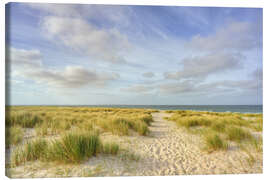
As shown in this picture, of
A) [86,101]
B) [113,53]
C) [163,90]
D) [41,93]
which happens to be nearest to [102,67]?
[113,53]

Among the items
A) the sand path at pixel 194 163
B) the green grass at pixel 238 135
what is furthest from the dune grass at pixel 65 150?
the green grass at pixel 238 135

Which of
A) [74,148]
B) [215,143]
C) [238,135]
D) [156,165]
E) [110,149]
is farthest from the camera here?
[238,135]

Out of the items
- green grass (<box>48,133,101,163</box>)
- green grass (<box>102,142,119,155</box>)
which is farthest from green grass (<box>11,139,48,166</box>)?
green grass (<box>102,142,119,155</box>)

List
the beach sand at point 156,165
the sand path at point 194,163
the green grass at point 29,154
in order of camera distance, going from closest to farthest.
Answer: the beach sand at point 156,165, the green grass at point 29,154, the sand path at point 194,163

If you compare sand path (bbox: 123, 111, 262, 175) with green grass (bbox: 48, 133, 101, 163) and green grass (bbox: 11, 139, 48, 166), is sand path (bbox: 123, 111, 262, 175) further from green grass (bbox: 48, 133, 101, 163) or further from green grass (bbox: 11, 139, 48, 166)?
green grass (bbox: 11, 139, 48, 166)

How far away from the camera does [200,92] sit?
171 inches

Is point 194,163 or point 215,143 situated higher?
point 215,143

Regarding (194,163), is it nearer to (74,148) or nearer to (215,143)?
(215,143)

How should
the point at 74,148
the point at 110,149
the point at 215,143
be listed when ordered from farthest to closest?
the point at 215,143, the point at 110,149, the point at 74,148

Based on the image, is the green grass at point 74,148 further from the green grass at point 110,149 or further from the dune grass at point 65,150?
the green grass at point 110,149

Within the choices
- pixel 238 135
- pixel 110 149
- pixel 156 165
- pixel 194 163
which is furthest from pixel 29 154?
pixel 238 135

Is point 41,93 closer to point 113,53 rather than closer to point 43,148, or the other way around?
point 43,148

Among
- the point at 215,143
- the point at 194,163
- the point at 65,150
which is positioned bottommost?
the point at 194,163

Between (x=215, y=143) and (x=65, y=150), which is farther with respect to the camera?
(x=215, y=143)
